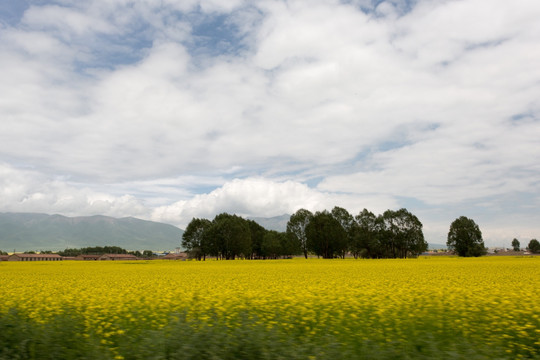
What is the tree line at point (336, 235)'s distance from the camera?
4216 inches

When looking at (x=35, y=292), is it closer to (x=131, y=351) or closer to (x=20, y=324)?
(x=20, y=324)

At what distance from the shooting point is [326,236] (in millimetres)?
106000

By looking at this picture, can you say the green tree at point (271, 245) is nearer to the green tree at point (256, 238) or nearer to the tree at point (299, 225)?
the green tree at point (256, 238)

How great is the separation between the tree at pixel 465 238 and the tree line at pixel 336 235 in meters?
8.20

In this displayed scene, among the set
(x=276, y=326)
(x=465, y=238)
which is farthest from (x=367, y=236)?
(x=276, y=326)

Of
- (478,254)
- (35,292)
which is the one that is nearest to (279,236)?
(478,254)

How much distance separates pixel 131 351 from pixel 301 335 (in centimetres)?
347

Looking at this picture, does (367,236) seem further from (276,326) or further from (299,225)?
(276,326)

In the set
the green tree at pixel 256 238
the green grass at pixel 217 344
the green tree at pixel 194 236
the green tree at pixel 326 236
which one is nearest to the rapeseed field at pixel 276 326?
the green grass at pixel 217 344

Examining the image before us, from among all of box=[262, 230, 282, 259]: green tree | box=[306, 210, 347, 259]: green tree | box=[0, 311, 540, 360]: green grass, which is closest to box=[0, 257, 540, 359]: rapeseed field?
box=[0, 311, 540, 360]: green grass

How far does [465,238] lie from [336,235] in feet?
112

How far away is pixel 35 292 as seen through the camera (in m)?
13.8

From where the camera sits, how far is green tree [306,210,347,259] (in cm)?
10575

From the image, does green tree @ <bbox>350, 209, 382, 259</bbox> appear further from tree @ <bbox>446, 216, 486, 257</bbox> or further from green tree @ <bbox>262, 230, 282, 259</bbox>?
green tree @ <bbox>262, 230, 282, 259</bbox>
